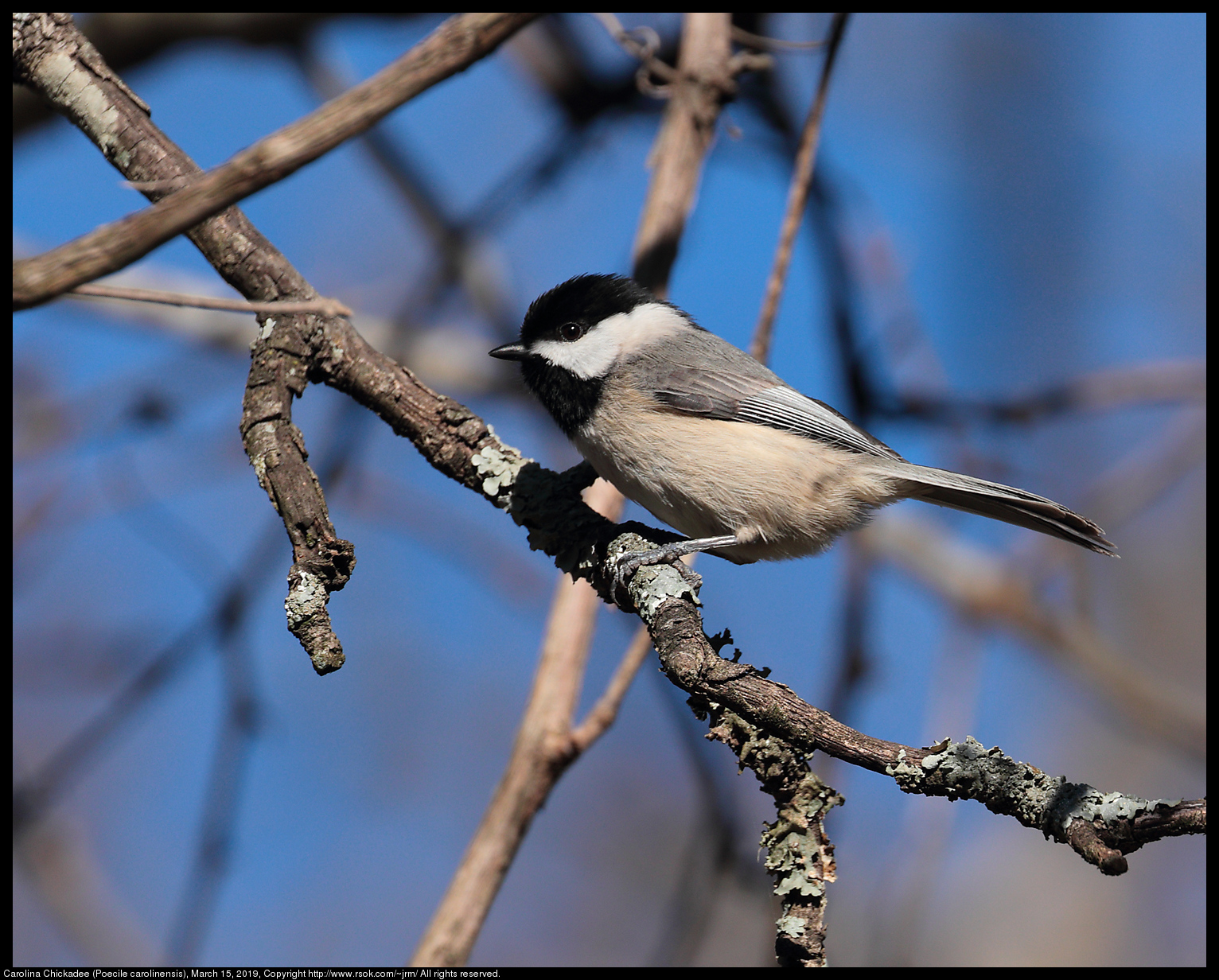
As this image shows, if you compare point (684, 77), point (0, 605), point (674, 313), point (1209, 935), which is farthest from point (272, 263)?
point (1209, 935)

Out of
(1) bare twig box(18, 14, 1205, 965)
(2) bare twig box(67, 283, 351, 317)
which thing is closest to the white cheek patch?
(1) bare twig box(18, 14, 1205, 965)

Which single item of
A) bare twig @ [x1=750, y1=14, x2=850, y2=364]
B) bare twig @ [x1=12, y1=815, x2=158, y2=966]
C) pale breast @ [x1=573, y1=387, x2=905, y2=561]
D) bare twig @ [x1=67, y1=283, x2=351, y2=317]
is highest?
bare twig @ [x1=750, y1=14, x2=850, y2=364]

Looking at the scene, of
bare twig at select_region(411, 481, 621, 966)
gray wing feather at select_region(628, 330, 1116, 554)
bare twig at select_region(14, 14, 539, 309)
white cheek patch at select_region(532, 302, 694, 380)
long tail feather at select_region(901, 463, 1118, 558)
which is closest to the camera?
bare twig at select_region(14, 14, 539, 309)

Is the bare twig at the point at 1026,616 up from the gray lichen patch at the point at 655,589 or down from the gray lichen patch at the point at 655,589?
up

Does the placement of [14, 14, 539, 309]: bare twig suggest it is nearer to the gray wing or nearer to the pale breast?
the pale breast

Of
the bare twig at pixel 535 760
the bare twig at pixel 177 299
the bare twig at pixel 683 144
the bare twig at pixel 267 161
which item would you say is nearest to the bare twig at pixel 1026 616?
the bare twig at pixel 683 144

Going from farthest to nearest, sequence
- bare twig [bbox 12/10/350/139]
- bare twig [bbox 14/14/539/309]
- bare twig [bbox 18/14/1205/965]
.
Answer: bare twig [bbox 12/10/350/139]
bare twig [bbox 18/14/1205/965]
bare twig [bbox 14/14/539/309]

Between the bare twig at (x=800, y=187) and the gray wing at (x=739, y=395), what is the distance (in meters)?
0.17

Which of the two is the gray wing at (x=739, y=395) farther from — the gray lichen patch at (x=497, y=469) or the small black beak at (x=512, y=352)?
the gray lichen patch at (x=497, y=469)

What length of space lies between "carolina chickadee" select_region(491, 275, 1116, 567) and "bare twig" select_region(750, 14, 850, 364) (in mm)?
177

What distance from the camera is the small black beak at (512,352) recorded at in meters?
2.75

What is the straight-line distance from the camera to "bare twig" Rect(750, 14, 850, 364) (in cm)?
273

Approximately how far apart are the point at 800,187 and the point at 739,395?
64 cm

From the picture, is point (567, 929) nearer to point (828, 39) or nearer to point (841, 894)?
point (841, 894)
